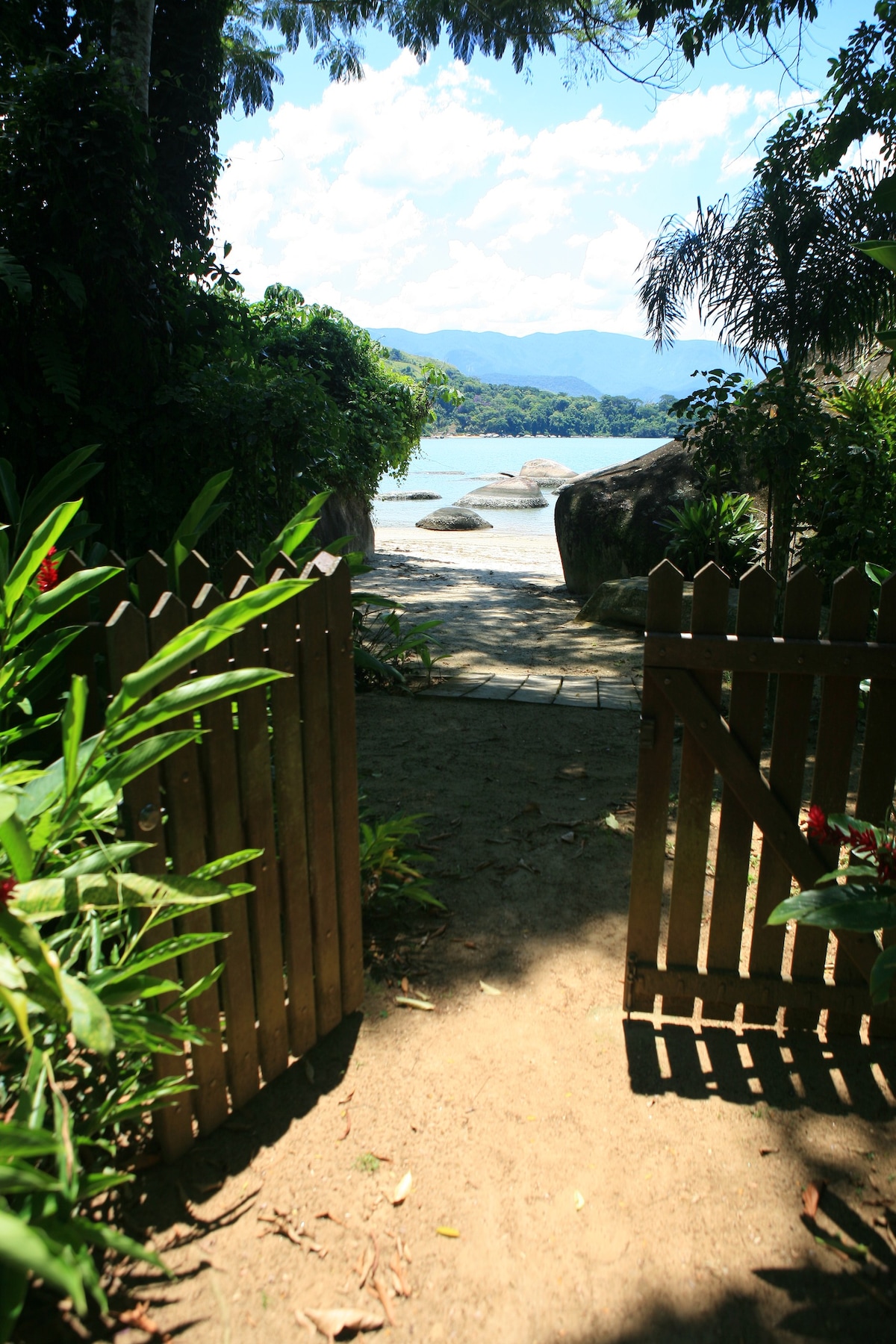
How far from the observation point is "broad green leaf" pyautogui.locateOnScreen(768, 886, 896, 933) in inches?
71.6

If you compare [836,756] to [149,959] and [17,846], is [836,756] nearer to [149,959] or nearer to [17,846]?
[149,959]

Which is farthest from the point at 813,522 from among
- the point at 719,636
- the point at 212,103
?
the point at 212,103

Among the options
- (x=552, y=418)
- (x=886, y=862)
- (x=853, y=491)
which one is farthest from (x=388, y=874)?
(x=552, y=418)

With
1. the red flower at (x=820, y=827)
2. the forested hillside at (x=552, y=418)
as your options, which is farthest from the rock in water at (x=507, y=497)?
the forested hillside at (x=552, y=418)

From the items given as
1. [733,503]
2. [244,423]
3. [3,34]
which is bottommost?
[733,503]

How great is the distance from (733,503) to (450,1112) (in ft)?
27.0

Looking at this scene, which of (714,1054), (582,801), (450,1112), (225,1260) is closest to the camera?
(225,1260)

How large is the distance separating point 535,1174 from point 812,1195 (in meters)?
0.63

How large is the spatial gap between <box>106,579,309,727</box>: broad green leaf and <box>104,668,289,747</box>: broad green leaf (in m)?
0.02

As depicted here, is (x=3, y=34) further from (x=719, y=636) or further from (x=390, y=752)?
(x=719, y=636)

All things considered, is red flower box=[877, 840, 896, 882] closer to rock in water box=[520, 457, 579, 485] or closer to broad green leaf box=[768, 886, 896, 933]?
broad green leaf box=[768, 886, 896, 933]

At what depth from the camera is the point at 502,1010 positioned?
2.66 m

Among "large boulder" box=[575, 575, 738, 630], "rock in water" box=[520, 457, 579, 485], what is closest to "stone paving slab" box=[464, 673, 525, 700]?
"large boulder" box=[575, 575, 738, 630]

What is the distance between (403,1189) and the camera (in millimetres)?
2006
